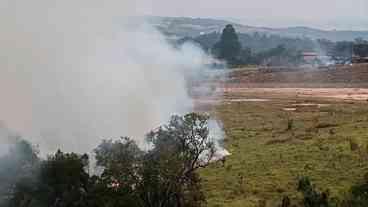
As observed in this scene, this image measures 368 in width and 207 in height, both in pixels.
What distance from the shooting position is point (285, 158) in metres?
30.3

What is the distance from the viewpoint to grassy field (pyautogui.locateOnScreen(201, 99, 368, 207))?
2530 cm

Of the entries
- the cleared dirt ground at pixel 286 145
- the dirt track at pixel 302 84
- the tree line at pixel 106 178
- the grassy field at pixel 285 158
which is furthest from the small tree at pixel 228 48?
the tree line at pixel 106 178

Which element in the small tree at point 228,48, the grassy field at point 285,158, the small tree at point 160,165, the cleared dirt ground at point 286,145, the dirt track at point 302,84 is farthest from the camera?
the small tree at point 228,48

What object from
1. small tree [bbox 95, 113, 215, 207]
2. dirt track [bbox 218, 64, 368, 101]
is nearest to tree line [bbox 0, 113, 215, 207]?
small tree [bbox 95, 113, 215, 207]

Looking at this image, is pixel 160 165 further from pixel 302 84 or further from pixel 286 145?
pixel 302 84

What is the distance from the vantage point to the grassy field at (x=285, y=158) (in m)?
25.3

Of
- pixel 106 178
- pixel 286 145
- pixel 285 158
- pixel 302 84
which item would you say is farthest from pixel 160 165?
pixel 302 84

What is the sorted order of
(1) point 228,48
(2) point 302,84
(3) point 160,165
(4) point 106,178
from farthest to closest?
(1) point 228,48, (2) point 302,84, (3) point 160,165, (4) point 106,178

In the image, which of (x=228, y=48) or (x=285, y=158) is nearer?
(x=285, y=158)

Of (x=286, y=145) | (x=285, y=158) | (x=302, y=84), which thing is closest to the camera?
(x=285, y=158)

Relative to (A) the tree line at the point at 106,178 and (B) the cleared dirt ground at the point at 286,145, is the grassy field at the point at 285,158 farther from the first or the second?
(A) the tree line at the point at 106,178

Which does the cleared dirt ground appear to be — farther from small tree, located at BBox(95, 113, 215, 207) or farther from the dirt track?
small tree, located at BBox(95, 113, 215, 207)

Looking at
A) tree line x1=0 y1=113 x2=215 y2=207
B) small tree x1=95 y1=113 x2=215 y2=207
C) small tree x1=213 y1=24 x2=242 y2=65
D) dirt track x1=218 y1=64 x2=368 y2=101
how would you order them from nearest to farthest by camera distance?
tree line x1=0 y1=113 x2=215 y2=207, small tree x1=95 y1=113 x2=215 y2=207, dirt track x1=218 y1=64 x2=368 y2=101, small tree x1=213 y1=24 x2=242 y2=65

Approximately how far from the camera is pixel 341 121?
42125mm
